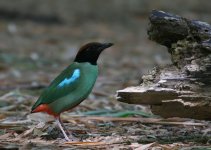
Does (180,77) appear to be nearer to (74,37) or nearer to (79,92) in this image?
(79,92)

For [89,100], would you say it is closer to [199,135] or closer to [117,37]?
[199,135]

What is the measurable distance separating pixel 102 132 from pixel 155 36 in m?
0.93

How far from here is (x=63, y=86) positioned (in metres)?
4.70

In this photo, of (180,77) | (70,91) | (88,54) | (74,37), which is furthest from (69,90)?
(74,37)

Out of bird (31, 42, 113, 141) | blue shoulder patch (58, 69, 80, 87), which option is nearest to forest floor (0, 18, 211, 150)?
bird (31, 42, 113, 141)

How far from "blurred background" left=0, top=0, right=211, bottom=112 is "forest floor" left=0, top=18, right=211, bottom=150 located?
15 mm

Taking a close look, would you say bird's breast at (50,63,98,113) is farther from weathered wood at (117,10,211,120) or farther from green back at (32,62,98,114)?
weathered wood at (117,10,211,120)

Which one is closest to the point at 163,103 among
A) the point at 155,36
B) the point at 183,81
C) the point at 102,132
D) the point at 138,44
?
the point at 183,81

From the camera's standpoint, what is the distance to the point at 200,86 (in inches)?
164

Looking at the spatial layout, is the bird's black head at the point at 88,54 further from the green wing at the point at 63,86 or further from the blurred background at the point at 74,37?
the blurred background at the point at 74,37

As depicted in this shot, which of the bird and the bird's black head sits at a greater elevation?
the bird's black head

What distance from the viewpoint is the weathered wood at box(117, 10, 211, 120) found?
4145 millimetres

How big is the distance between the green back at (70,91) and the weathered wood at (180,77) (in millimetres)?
496

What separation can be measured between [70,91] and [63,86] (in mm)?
72
